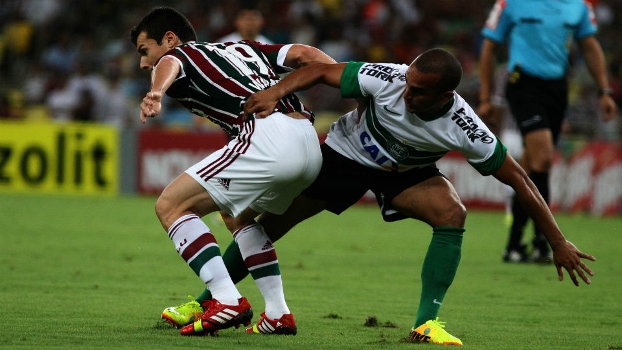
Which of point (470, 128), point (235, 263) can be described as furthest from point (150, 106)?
point (470, 128)

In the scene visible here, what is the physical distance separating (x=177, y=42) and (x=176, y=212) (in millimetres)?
1019

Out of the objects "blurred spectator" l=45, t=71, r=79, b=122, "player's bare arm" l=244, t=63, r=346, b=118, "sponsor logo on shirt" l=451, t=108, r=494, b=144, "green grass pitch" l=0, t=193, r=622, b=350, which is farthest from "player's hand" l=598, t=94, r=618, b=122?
Answer: "blurred spectator" l=45, t=71, r=79, b=122

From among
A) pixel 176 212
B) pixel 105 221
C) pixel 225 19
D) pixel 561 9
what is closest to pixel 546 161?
pixel 561 9

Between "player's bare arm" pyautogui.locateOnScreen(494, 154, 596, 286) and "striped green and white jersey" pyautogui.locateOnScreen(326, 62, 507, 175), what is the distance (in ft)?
0.23

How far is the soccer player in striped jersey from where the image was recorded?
15.1ft

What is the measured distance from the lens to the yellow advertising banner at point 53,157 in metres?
15.8

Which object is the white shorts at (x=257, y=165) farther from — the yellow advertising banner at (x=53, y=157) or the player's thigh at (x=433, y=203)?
the yellow advertising banner at (x=53, y=157)

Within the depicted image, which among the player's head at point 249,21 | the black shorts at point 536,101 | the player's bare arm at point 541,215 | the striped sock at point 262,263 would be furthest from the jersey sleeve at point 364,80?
the player's head at point 249,21

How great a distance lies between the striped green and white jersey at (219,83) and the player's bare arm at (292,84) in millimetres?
133

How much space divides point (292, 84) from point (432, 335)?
134 centimetres

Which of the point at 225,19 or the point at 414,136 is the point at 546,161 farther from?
the point at 225,19

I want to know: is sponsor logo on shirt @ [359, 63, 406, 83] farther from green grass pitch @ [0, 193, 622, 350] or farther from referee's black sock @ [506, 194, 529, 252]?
referee's black sock @ [506, 194, 529, 252]

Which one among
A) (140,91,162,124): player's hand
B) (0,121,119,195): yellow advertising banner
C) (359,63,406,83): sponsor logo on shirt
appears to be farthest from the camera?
(0,121,119,195): yellow advertising banner

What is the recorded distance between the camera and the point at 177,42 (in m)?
5.16
